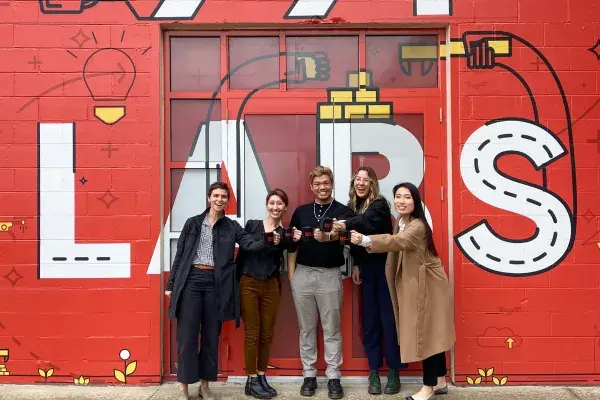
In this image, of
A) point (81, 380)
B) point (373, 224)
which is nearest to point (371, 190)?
point (373, 224)

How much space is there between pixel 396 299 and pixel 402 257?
0.37 m

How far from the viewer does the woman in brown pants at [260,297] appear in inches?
175

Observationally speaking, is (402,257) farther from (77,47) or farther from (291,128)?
(77,47)

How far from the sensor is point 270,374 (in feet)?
16.1

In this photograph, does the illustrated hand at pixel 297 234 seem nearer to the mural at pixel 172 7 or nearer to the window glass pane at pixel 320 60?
the window glass pane at pixel 320 60

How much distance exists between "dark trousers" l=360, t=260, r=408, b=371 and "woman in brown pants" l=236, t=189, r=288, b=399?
783mm

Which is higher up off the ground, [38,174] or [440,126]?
[440,126]

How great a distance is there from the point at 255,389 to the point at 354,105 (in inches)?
107

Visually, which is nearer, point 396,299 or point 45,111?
point 396,299

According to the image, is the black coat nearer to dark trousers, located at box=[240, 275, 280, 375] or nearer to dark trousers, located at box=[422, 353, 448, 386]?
dark trousers, located at box=[240, 275, 280, 375]

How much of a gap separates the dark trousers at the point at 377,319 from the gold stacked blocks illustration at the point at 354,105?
140cm

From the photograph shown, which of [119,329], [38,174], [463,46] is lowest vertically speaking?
[119,329]

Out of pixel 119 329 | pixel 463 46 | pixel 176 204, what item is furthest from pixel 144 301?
pixel 463 46

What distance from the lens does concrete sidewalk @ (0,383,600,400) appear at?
4488mm
